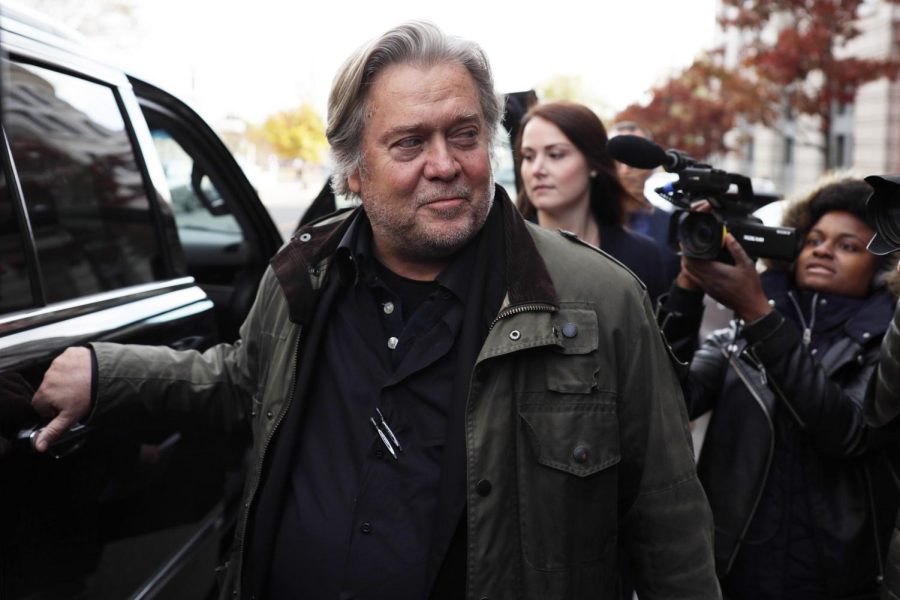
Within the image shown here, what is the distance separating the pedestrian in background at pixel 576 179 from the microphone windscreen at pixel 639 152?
110cm

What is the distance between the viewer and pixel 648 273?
11.5 ft

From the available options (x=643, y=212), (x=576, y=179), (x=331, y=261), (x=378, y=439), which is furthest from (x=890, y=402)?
(x=643, y=212)

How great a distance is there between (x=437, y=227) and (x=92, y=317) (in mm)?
864

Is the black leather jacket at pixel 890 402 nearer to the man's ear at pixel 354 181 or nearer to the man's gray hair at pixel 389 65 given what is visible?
the man's gray hair at pixel 389 65

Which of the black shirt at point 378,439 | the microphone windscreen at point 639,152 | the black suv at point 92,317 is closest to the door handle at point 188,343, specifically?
the black suv at point 92,317

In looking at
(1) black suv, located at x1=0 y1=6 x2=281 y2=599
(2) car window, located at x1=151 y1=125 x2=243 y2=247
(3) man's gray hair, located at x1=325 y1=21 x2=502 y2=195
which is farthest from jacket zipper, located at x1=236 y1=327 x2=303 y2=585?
(2) car window, located at x1=151 y1=125 x2=243 y2=247

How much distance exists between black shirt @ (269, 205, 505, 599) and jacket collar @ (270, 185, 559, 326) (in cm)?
7

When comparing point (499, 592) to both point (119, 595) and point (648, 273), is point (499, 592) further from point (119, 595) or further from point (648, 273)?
point (648, 273)

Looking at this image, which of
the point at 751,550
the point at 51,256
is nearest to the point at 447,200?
the point at 51,256

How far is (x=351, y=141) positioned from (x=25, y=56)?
0.77m

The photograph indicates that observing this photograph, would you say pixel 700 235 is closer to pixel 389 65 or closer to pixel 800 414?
pixel 800 414

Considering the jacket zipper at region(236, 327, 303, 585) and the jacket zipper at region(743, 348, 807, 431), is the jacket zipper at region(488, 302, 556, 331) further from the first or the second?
the jacket zipper at region(743, 348, 807, 431)

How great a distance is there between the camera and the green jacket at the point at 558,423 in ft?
5.84

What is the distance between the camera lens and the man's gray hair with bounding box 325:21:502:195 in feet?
6.56
